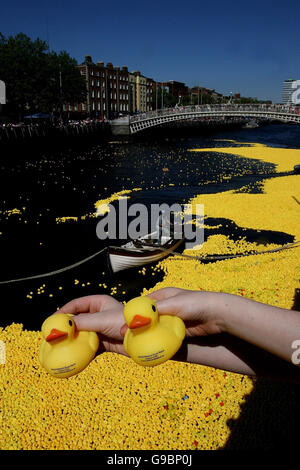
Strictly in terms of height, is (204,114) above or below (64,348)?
above

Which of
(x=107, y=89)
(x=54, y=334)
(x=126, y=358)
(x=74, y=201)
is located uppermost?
(x=107, y=89)

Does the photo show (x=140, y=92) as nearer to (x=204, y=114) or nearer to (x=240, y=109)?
(x=204, y=114)

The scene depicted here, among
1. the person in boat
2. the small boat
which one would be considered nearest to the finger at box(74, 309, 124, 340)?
the person in boat

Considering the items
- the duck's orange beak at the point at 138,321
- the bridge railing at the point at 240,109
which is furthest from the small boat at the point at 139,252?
the bridge railing at the point at 240,109

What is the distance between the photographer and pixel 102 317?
2.07 m

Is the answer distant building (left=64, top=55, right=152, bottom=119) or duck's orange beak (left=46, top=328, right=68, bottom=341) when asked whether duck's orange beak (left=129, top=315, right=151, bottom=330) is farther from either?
distant building (left=64, top=55, right=152, bottom=119)

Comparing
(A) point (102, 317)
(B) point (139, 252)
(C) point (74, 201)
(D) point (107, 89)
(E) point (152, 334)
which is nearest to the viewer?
(E) point (152, 334)

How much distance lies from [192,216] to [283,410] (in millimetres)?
14488

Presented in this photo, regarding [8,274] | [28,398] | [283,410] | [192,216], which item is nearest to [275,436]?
[283,410]

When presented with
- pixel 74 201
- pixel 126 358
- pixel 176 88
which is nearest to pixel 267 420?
pixel 126 358

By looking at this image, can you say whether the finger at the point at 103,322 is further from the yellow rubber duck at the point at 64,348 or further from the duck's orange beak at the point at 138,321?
the duck's orange beak at the point at 138,321

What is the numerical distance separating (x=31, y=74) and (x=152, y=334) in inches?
2669

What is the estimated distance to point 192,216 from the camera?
63.3 ft

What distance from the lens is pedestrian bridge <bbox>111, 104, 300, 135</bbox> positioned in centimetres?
5825
